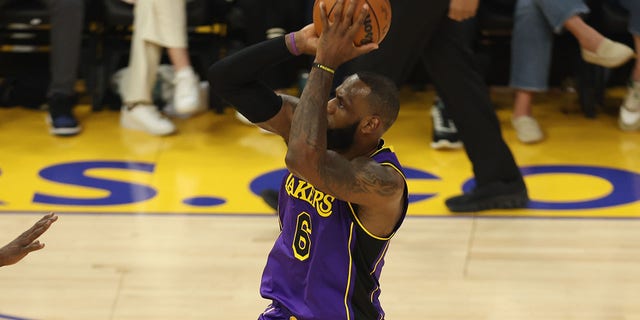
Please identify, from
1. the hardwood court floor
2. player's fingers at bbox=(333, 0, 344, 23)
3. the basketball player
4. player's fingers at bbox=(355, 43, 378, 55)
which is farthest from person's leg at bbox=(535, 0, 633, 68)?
player's fingers at bbox=(333, 0, 344, 23)

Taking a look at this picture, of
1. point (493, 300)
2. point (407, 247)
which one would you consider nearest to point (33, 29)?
point (407, 247)

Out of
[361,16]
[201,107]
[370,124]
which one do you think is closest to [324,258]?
[370,124]

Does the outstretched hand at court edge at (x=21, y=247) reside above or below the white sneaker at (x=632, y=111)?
above

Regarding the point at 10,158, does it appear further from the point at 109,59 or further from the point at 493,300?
the point at 493,300

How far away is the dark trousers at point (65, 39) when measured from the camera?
20.7 feet

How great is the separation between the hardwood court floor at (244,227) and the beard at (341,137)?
137 cm

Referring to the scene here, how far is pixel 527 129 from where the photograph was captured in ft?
20.2

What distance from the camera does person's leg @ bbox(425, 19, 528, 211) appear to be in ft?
15.9

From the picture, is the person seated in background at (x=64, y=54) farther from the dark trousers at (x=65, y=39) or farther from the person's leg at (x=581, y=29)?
the person's leg at (x=581, y=29)

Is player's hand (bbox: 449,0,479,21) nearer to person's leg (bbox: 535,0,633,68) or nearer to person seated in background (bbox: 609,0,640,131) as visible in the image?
person's leg (bbox: 535,0,633,68)

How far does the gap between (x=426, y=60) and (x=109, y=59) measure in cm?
250

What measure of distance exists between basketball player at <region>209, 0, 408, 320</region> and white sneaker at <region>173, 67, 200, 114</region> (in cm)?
299

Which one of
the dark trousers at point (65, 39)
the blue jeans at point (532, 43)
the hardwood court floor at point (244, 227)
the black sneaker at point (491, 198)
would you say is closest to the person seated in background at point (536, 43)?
the blue jeans at point (532, 43)

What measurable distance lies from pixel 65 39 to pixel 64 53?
8 cm
